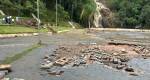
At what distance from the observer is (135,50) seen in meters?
57.4

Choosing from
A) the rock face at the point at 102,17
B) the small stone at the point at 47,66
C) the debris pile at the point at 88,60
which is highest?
the small stone at the point at 47,66

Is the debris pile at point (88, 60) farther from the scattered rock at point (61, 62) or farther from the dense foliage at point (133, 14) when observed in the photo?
the dense foliage at point (133, 14)

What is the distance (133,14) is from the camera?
493 feet

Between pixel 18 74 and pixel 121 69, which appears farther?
pixel 121 69

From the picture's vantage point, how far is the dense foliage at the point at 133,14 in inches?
5768

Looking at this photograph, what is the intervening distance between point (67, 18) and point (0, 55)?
7732cm

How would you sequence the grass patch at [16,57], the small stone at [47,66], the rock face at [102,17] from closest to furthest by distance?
the small stone at [47,66], the grass patch at [16,57], the rock face at [102,17]

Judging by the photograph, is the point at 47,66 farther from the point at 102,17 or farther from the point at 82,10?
the point at 102,17

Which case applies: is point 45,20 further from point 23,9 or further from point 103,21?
point 103,21

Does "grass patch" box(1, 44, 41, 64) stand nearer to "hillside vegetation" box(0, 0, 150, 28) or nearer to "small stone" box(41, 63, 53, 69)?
"small stone" box(41, 63, 53, 69)

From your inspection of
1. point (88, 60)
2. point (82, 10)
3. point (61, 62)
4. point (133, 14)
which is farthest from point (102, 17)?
point (61, 62)

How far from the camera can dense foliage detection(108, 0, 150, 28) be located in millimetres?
146500

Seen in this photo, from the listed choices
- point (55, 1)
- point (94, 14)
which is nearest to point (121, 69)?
point (55, 1)

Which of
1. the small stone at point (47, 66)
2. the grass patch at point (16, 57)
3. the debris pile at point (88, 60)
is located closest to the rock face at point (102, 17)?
the debris pile at point (88, 60)
